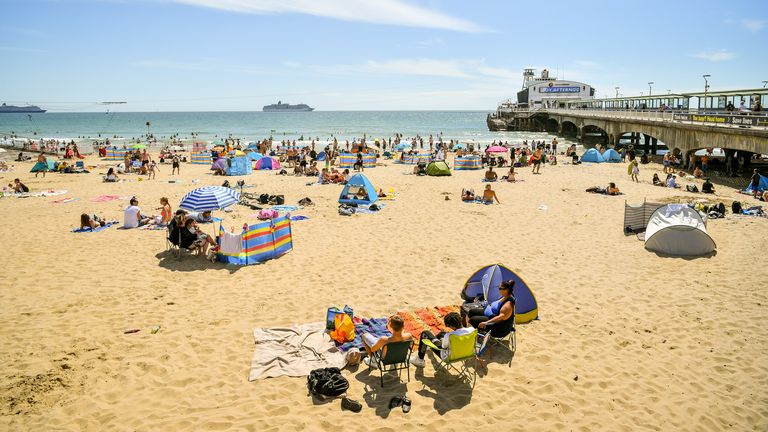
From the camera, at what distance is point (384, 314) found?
7.64 metres

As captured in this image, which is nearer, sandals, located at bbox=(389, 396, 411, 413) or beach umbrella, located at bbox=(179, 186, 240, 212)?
sandals, located at bbox=(389, 396, 411, 413)

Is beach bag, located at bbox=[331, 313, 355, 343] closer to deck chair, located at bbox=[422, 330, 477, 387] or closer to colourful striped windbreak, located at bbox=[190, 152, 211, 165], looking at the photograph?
deck chair, located at bbox=[422, 330, 477, 387]

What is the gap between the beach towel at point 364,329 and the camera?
6535 mm

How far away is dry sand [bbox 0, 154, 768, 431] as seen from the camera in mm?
5246

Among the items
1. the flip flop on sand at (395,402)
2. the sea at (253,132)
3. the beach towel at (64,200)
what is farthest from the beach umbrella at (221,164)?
the flip flop on sand at (395,402)

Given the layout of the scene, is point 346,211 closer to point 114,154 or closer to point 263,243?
point 263,243

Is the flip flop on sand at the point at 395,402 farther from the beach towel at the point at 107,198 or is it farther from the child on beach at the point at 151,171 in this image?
the child on beach at the point at 151,171

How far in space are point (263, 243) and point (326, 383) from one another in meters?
5.43

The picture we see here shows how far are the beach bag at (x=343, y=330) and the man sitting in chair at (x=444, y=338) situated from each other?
0.98 meters

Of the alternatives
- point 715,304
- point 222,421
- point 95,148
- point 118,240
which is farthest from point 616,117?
point 95,148

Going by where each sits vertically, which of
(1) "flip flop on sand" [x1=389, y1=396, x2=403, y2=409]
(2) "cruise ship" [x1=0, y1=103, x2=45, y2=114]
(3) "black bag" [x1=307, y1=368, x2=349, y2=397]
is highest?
(2) "cruise ship" [x1=0, y1=103, x2=45, y2=114]

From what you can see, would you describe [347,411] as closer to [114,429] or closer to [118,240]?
[114,429]

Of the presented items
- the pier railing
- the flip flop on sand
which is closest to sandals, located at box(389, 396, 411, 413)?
the flip flop on sand

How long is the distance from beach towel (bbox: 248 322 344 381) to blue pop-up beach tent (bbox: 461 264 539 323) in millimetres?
2477
